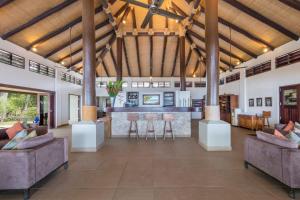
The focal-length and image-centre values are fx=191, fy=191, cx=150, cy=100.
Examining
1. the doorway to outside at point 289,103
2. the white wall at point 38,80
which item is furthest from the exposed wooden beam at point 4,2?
the doorway to outside at point 289,103

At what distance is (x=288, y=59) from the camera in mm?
7352

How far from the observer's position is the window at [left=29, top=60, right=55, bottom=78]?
852 cm

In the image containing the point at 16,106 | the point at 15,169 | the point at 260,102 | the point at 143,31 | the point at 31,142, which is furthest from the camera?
the point at 143,31

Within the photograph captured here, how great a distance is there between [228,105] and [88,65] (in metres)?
9.31

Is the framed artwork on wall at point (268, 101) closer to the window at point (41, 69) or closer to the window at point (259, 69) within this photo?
the window at point (259, 69)

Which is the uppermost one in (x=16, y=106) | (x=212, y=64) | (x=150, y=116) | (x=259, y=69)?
(x=259, y=69)

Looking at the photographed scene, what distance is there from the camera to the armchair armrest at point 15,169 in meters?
2.59

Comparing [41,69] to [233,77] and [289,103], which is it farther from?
[233,77]

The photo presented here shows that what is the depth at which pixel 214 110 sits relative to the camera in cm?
541

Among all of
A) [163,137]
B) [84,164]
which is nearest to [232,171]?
[84,164]

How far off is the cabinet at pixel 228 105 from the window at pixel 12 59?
35.5 ft

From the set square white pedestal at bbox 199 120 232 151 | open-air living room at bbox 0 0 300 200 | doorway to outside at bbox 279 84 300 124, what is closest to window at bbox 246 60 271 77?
open-air living room at bbox 0 0 300 200

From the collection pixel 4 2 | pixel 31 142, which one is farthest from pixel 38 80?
pixel 31 142

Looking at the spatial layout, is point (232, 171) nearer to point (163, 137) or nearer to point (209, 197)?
point (209, 197)
